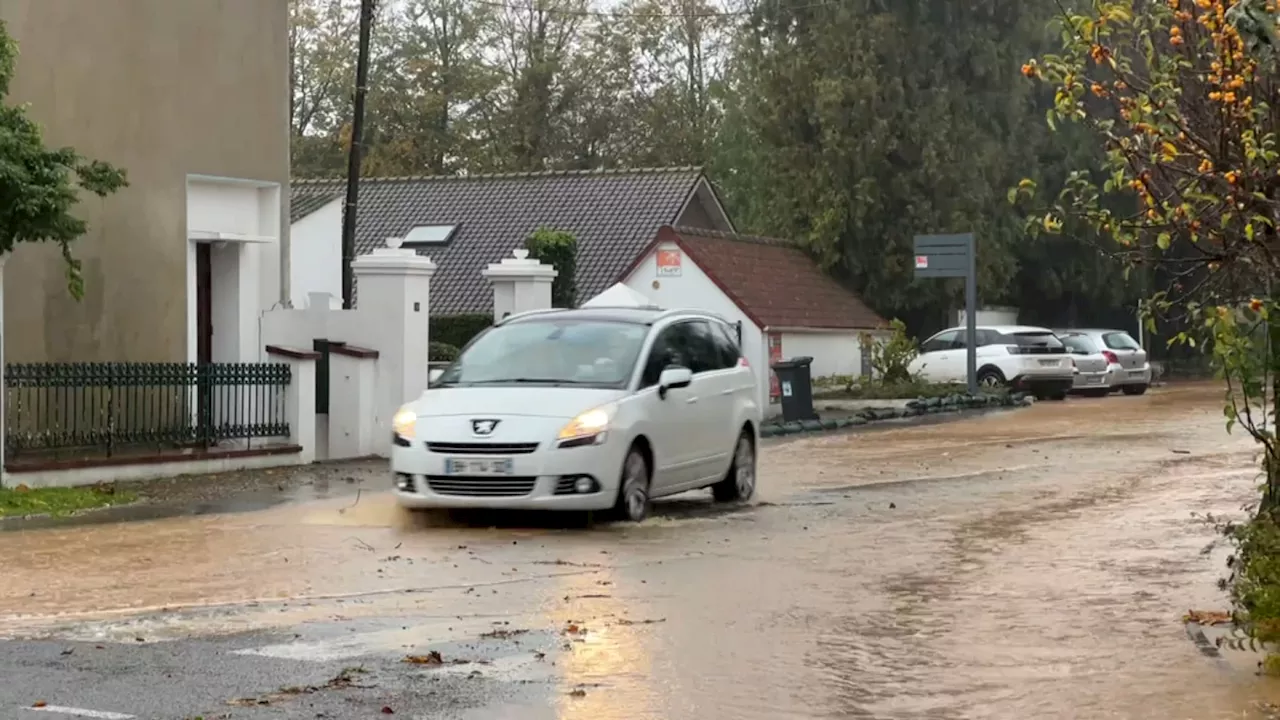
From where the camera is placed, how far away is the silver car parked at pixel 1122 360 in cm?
4219

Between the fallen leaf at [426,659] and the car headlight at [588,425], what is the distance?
5473 millimetres

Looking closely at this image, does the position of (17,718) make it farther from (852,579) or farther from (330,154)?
(330,154)

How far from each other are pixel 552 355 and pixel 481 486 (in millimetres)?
1703

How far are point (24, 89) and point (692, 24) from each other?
146 feet

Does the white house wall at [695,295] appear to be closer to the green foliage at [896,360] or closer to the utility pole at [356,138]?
the green foliage at [896,360]

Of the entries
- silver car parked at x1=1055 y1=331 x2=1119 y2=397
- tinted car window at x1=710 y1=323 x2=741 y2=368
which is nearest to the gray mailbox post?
silver car parked at x1=1055 y1=331 x2=1119 y2=397

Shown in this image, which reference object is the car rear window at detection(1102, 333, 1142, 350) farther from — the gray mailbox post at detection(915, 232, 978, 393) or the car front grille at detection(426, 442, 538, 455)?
the car front grille at detection(426, 442, 538, 455)

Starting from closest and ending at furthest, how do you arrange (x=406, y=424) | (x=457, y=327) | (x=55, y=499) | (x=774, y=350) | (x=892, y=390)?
(x=406, y=424) < (x=55, y=499) < (x=892, y=390) < (x=774, y=350) < (x=457, y=327)

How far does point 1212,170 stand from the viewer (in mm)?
9258

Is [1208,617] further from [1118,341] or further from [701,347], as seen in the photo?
[1118,341]

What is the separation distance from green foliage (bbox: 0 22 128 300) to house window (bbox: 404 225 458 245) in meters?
26.0

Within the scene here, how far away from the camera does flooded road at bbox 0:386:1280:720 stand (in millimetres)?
8227

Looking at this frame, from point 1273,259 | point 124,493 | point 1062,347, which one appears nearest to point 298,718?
point 1273,259

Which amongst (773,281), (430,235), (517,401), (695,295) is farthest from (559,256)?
(517,401)
